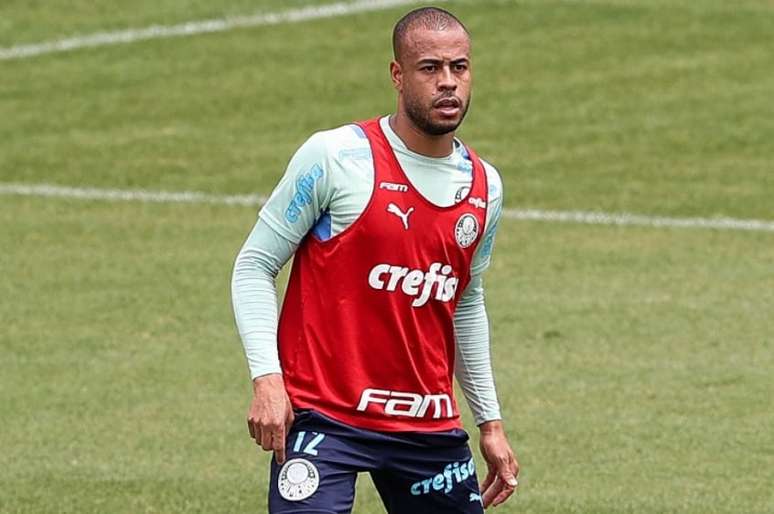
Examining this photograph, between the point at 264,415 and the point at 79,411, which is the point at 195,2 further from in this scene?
the point at 264,415

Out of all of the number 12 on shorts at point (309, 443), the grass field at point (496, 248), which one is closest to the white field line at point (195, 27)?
the grass field at point (496, 248)

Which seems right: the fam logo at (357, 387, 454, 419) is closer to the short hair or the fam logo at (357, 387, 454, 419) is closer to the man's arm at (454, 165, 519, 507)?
the man's arm at (454, 165, 519, 507)

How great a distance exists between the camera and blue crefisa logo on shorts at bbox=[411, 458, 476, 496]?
6.77 meters

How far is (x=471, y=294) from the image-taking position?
7027 millimetres

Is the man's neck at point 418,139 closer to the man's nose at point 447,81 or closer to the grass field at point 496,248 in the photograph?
the man's nose at point 447,81

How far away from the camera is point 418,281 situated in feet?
21.9

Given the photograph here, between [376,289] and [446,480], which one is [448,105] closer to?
[376,289]

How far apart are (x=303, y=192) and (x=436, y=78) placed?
563 millimetres

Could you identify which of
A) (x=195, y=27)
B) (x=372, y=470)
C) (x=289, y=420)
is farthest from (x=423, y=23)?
(x=195, y=27)

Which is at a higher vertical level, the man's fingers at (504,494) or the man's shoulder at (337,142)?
the man's shoulder at (337,142)

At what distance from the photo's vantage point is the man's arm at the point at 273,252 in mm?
6445

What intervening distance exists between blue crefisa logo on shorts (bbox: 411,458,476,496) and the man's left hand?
A: 0.43 ft

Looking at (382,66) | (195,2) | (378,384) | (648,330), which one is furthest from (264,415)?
A: (195,2)

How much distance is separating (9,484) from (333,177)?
153 inches
